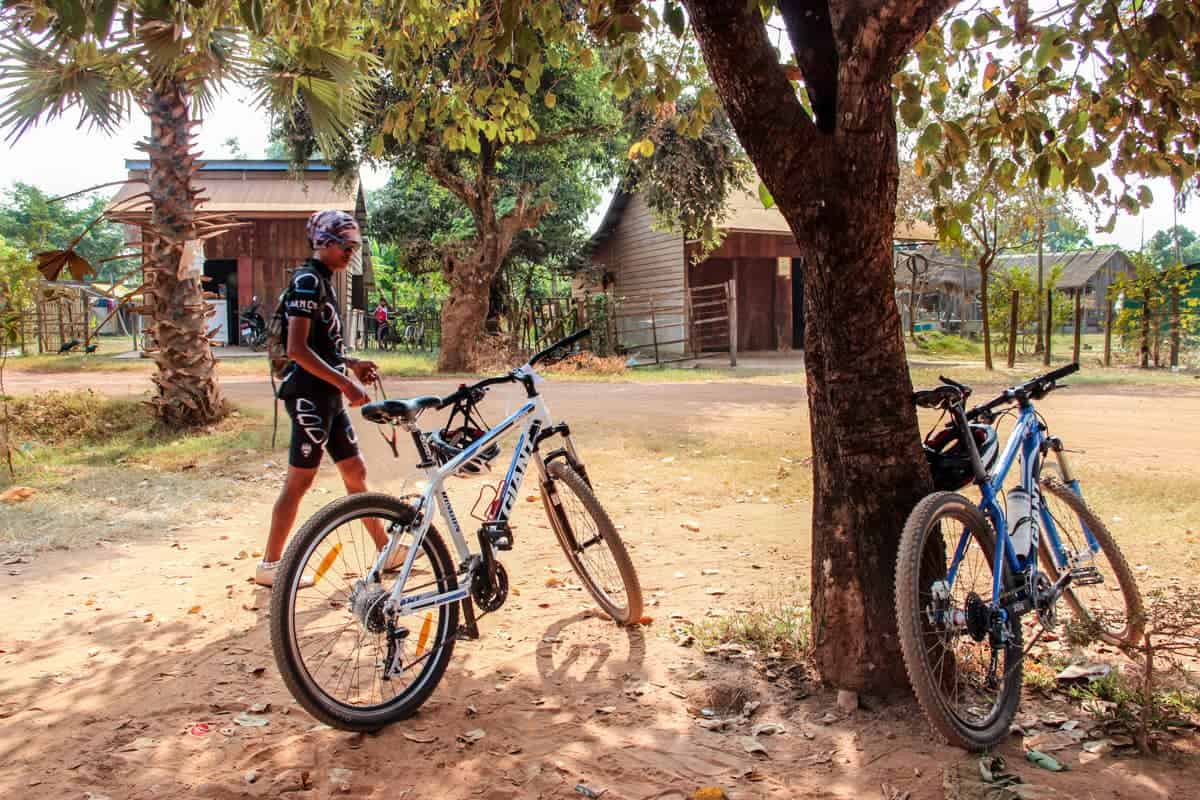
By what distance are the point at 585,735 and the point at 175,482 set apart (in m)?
5.98

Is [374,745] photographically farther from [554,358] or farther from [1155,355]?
[1155,355]

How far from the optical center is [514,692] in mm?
3502

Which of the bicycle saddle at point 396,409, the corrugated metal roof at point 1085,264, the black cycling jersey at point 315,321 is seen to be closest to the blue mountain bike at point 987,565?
the bicycle saddle at point 396,409

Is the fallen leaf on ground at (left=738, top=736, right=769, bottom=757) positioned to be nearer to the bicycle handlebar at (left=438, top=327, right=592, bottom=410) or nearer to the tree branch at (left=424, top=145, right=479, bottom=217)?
the bicycle handlebar at (left=438, top=327, right=592, bottom=410)

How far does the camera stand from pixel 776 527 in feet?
20.1

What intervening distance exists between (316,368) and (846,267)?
8.31 ft

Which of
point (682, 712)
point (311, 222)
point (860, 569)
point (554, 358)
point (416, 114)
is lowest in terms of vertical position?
point (682, 712)

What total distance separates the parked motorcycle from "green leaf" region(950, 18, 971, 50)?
20.4 meters

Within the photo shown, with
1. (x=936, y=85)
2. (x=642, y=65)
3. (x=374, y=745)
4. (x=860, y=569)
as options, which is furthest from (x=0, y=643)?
(x=936, y=85)

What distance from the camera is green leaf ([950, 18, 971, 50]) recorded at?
4.01 metres

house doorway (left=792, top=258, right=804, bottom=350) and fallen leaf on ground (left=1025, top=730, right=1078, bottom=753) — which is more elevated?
house doorway (left=792, top=258, right=804, bottom=350)

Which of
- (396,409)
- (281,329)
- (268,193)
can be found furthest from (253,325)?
(396,409)

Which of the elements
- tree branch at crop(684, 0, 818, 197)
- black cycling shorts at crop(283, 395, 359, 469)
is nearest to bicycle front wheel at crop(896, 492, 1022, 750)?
tree branch at crop(684, 0, 818, 197)

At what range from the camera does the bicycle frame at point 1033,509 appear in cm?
312
